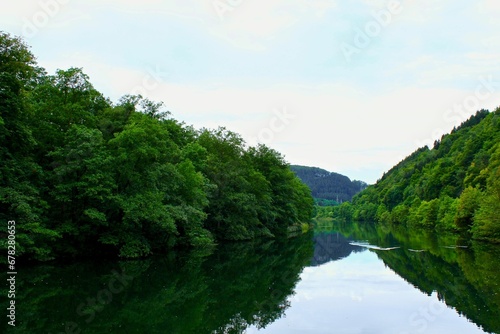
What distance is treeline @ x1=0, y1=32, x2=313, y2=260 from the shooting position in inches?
1025

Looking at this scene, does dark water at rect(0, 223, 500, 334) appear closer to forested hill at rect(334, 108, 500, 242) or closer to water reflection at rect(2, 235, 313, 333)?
water reflection at rect(2, 235, 313, 333)

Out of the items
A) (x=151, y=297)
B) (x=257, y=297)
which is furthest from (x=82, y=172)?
(x=257, y=297)

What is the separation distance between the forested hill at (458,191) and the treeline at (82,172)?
33.1 metres

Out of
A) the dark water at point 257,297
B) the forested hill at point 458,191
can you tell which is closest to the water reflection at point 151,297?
Answer: the dark water at point 257,297

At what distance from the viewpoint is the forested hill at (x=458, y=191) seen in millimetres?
51375

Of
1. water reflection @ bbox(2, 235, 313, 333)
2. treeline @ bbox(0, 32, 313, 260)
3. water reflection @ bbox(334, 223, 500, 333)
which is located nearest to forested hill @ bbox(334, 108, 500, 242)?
water reflection @ bbox(334, 223, 500, 333)

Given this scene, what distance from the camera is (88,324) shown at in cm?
1445

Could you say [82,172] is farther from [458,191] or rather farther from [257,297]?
A: [458,191]

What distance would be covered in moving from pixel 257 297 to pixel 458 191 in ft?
283

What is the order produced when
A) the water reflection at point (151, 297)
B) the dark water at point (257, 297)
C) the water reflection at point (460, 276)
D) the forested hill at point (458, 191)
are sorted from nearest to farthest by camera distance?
the water reflection at point (151, 297) < the dark water at point (257, 297) < the water reflection at point (460, 276) < the forested hill at point (458, 191)

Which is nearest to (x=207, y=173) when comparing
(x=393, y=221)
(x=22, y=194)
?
(x=22, y=194)

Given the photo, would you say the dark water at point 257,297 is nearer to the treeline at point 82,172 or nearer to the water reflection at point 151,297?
the water reflection at point 151,297

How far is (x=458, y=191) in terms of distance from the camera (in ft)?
309

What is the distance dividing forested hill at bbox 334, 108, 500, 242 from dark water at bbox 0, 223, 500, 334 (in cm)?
2043
